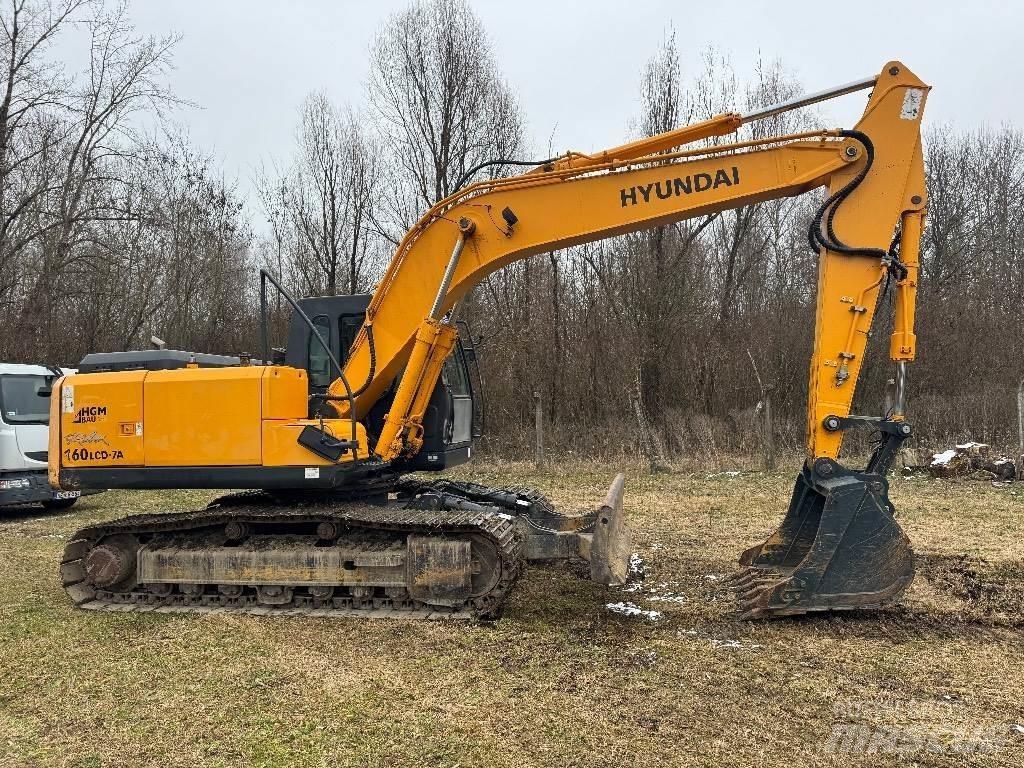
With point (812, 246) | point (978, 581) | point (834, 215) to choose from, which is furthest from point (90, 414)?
point (978, 581)

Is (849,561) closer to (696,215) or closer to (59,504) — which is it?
(696,215)

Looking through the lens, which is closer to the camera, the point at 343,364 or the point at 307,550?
the point at 307,550

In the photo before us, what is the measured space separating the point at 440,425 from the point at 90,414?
293cm

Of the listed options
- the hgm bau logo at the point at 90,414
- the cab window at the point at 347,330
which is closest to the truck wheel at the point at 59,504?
the hgm bau logo at the point at 90,414

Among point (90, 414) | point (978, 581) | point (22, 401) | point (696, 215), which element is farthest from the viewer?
point (22, 401)

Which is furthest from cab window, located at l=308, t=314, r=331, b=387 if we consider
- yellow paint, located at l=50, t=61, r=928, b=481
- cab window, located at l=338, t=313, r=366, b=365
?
yellow paint, located at l=50, t=61, r=928, b=481

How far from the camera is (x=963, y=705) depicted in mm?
4102

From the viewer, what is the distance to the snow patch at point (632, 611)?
575cm

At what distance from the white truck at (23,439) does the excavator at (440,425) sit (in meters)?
6.09

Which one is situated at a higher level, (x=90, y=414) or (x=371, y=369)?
(x=371, y=369)

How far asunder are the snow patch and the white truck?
8.98m

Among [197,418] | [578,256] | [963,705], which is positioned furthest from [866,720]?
[578,256]

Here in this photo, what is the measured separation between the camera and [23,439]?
1164 cm

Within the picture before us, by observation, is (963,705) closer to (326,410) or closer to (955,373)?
(326,410)
